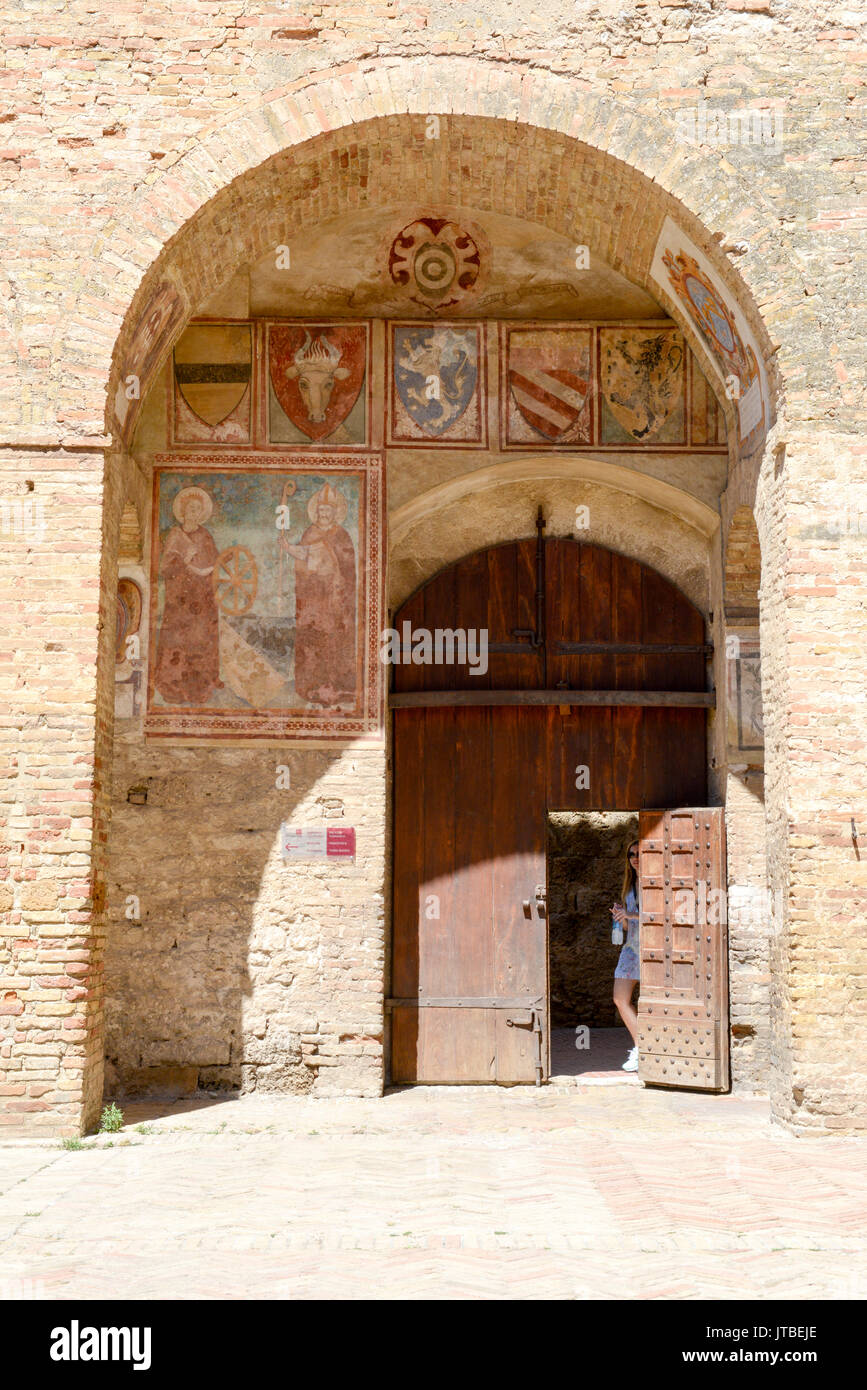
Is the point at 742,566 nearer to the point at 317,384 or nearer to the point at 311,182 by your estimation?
the point at 317,384

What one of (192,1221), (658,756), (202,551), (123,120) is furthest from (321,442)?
(192,1221)

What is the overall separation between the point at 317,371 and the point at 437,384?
0.84 meters

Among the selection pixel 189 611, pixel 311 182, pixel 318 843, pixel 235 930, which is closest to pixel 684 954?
pixel 318 843

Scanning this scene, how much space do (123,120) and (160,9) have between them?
717 millimetres

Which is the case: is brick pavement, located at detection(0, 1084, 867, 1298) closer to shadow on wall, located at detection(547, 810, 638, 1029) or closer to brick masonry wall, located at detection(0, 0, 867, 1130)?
brick masonry wall, located at detection(0, 0, 867, 1130)

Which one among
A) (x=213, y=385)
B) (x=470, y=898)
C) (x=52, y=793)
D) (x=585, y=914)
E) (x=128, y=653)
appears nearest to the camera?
(x=52, y=793)

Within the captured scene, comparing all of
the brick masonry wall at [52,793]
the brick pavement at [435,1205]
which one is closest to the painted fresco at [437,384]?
the brick masonry wall at [52,793]

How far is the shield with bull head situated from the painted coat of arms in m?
1.08

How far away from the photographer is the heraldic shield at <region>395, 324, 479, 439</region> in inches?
350

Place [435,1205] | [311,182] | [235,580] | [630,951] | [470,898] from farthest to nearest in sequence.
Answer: [630,951], [470,898], [235,580], [311,182], [435,1205]

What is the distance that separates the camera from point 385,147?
24.8 ft

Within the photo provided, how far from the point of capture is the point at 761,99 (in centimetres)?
727

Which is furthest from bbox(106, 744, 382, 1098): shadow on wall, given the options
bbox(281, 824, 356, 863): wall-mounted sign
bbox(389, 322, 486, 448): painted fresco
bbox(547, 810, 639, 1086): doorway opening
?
bbox(547, 810, 639, 1086): doorway opening

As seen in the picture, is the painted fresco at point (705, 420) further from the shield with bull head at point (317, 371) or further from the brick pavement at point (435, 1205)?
the brick pavement at point (435, 1205)
